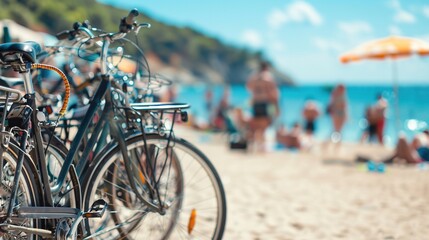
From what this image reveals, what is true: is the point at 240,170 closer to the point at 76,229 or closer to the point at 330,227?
the point at 330,227

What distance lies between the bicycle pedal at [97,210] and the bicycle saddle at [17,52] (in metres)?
0.81

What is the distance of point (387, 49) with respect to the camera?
1015cm

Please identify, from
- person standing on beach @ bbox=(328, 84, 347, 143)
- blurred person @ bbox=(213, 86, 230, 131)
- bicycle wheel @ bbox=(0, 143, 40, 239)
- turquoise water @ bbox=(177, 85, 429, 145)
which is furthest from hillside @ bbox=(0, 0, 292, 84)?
bicycle wheel @ bbox=(0, 143, 40, 239)

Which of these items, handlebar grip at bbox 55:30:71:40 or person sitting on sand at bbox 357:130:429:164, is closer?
handlebar grip at bbox 55:30:71:40

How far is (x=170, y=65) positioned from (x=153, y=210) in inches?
4196

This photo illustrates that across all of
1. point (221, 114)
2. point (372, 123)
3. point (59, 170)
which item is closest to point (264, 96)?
point (372, 123)

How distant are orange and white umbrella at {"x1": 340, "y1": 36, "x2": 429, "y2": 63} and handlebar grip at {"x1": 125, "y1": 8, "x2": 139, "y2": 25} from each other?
315 inches

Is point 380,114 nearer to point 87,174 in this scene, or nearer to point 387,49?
point 387,49

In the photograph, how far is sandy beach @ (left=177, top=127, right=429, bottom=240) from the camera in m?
4.57

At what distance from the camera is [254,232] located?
14.6ft

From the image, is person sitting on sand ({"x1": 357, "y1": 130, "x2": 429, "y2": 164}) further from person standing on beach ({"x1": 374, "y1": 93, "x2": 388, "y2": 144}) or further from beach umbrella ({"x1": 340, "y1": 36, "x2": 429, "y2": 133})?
person standing on beach ({"x1": 374, "y1": 93, "x2": 388, "y2": 144})

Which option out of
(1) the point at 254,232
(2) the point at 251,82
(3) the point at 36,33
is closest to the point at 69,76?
(1) the point at 254,232

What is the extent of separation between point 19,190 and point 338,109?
33.0 feet

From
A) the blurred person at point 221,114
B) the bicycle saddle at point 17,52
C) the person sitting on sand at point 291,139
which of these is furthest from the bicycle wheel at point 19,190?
the blurred person at point 221,114
